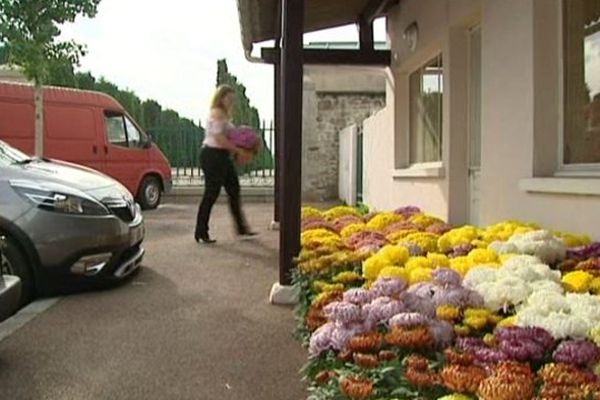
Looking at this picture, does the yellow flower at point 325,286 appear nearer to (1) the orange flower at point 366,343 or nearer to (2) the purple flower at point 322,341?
(2) the purple flower at point 322,341

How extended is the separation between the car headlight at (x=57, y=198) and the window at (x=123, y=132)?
354 inches

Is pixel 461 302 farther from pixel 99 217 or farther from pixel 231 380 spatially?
pixel 99 217

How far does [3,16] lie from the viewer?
516 inches

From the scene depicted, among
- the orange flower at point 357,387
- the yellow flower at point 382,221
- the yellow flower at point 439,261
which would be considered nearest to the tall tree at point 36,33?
the yellow flower at point 382,221

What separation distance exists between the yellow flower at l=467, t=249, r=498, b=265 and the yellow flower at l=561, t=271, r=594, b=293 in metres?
0.40

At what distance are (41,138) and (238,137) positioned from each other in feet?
20.6

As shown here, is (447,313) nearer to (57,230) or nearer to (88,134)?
(57,230)

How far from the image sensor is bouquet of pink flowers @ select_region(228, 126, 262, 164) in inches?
329

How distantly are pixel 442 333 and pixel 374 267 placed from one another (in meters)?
1.03

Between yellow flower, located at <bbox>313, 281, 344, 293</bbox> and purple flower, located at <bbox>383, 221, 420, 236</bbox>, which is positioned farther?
purple flower, located at <bbox>383, 221, 420, 236</bbox>

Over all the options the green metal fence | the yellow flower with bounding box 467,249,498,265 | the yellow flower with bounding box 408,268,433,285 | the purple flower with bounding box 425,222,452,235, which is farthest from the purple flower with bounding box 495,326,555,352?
the green metal fence

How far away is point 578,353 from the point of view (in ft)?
6.95

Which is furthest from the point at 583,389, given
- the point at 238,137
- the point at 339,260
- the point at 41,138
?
the point at 41,138

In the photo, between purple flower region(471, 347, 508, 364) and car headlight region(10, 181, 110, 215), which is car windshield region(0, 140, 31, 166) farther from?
purple flower region(471, 347, 508, 364)
